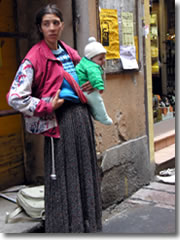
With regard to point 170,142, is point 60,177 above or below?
above

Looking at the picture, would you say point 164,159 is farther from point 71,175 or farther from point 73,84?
point 73,84

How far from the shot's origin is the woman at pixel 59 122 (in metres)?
2.73

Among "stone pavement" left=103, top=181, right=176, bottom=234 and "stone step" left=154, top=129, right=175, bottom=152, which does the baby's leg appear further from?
"stone step" left=154, top=129, right=175, bottom=152

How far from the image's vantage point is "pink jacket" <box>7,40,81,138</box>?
106 inches

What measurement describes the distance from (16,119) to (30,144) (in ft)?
1.03

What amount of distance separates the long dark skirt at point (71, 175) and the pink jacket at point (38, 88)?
10 centimetres

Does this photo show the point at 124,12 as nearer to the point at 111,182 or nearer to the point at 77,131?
the point at 111,182

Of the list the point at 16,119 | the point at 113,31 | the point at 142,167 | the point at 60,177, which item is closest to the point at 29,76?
the point at 60,177

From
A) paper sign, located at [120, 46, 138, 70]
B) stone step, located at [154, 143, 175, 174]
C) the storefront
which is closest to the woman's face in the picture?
paper sign, located at [120, 46, 138, 70]

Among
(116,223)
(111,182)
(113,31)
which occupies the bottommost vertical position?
(116,223)

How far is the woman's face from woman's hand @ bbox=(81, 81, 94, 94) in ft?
1.27

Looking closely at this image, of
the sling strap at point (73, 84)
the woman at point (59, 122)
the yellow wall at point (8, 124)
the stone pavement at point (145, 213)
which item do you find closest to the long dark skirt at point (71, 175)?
the woman at point (59, 122)

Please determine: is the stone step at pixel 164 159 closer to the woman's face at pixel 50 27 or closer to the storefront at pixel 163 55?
the storefront at pixel 163 55

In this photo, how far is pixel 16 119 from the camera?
4.29 meters
